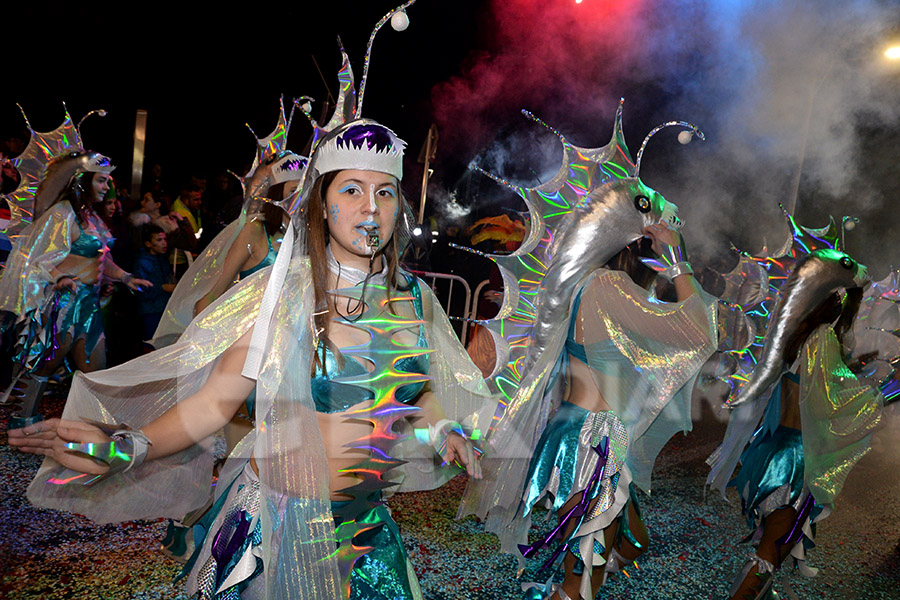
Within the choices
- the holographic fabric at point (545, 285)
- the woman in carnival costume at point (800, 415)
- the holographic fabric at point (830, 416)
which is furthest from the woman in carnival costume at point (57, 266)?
the holographic fabric at point (830, 416)

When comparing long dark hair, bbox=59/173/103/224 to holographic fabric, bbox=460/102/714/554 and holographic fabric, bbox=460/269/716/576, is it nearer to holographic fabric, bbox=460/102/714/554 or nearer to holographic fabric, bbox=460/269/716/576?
holographic fabric, bbox=460/102/714/554

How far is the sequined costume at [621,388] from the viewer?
2.49m

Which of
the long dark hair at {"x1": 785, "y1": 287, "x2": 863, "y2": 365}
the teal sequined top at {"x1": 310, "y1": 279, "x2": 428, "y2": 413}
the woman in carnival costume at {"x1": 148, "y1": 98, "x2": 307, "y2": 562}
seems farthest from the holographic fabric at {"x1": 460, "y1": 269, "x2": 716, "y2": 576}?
the woman in carnival costume at {"x1": 148, "y1": 98, "x2": 307, "y2": 562}

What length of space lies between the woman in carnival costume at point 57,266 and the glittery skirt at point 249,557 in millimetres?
3530

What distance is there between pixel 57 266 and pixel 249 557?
4.02m

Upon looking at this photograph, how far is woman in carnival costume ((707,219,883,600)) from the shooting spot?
9.34ft

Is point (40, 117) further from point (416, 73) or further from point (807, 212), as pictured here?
point (807, 212)

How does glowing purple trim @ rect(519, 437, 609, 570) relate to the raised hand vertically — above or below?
below

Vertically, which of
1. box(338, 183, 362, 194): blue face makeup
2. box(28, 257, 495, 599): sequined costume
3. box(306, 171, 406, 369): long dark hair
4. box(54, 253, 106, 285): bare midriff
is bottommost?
box(28, 257, 495, 599): sequined costume

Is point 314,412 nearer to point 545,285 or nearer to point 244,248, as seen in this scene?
point 545,285

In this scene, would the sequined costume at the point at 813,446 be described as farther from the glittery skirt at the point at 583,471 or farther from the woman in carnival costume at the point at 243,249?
the woman in carnival costume at the point at 243,249

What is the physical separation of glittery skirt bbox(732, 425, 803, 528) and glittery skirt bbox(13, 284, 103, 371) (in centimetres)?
436

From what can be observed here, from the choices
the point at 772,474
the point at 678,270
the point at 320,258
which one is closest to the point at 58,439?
the point at 320,258

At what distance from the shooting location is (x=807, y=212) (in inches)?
290
